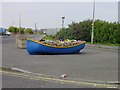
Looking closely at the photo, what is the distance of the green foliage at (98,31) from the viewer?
3588 centimetres

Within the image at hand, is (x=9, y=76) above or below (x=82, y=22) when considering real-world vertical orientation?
below

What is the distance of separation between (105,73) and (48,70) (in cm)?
223

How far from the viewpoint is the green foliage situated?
118 feet

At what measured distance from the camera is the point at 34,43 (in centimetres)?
1853

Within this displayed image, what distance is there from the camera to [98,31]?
38500 mm

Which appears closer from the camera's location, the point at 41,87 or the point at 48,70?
the point at 41,87

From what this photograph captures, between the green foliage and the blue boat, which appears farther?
the green foliage

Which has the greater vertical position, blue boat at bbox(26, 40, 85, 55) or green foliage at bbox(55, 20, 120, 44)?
green foliage at bbox(55, 20, 120, 44)

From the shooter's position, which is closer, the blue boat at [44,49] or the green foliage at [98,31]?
the blue boat at [44,49]

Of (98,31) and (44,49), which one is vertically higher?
(98,31)

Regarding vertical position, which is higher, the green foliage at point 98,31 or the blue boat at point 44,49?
the green foliage at point 98,31

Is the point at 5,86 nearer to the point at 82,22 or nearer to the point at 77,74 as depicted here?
the point at 77,74

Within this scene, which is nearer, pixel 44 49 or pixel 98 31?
pixel 44 49

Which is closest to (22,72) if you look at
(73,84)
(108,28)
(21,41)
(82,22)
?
(73,84)
